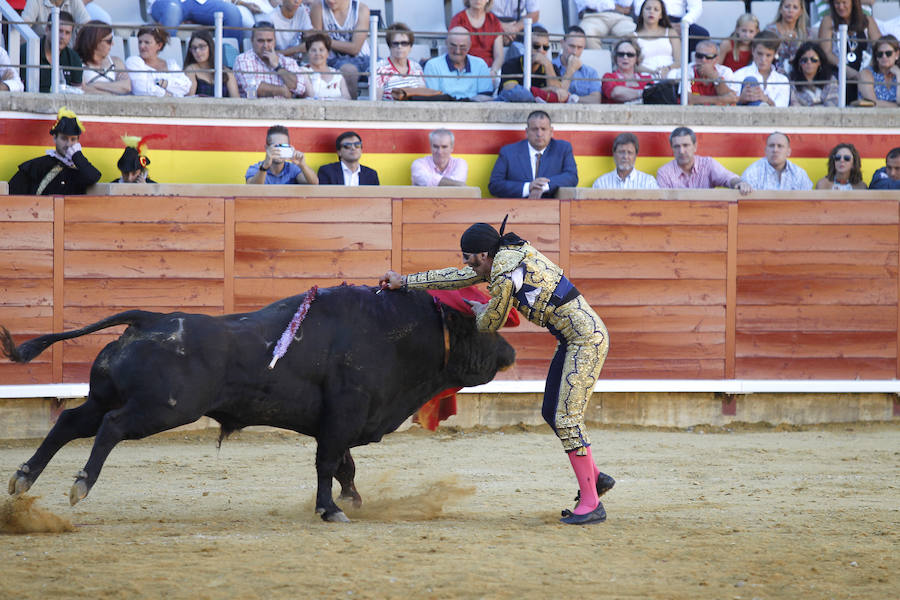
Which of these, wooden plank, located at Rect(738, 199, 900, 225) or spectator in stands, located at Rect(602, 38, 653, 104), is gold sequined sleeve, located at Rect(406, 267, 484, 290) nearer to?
wooden plank, located at Rect(738, 199, 900, 225)

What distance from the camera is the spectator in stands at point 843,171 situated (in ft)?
31.2

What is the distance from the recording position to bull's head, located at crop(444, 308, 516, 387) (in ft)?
18.5

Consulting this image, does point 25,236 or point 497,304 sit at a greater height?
point 25,236

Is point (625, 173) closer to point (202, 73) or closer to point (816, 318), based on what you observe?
point (816, 318)

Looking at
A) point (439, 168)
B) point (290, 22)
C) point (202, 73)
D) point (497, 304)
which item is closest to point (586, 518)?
point (497, 304)

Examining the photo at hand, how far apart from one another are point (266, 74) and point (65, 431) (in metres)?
4.72

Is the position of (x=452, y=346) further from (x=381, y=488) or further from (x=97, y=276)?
(x=97, y=276)

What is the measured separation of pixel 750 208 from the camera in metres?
9.16

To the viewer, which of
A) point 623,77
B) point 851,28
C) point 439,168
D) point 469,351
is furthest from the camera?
point 851,28

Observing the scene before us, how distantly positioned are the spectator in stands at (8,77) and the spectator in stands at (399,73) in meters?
2.71

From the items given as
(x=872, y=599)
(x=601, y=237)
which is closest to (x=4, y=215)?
(x=601, y=237)

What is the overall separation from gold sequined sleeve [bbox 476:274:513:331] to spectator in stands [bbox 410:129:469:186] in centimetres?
382

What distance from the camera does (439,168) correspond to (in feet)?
30.2

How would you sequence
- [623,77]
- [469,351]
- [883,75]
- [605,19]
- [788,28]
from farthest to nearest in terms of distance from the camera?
1. [788,28]
2. [605,19]
3. [883,75]
4. [623,77]
5. [469,351]
